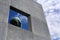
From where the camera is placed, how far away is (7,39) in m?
5.76

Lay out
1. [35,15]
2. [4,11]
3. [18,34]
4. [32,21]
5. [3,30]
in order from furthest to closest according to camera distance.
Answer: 1. [35,15]
2. [32,21]
3. [4,11]
4. [18,34]
5. [3,30]

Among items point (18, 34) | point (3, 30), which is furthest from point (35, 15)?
point (3, 30)

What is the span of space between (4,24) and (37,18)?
8.93 feet

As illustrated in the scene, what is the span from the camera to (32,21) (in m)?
7.71

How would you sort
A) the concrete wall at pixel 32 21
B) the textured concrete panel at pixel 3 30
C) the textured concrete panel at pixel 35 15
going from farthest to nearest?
the textured concrete panel at pixel 35 15
the concrete wall at pixel 32 21
the textured concrete panel at pixel 3 30

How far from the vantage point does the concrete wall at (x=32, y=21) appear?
19.8 ft

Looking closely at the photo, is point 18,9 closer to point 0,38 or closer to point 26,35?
point 26,35

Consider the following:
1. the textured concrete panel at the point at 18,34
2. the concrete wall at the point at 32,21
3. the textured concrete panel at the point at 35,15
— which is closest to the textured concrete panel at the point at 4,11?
the concrete wall at the point at 32,21

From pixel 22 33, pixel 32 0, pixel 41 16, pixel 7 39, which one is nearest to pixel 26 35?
pixel 22 33

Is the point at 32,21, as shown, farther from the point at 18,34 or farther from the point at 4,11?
the point at 4,11

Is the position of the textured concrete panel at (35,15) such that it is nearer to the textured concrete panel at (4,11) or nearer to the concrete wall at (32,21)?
the concrete wall at (32,21)

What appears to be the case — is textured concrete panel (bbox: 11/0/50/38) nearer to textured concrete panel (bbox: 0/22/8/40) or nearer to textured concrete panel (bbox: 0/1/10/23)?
textured concrete panel (bbox: 0/1/10/23)

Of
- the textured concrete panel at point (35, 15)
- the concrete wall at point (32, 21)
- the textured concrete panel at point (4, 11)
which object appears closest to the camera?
the concrete wall at point (32, 21)

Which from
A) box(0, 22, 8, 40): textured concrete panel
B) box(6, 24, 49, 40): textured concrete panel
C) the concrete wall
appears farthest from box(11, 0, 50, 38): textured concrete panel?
box(0, 22, 8, 40): textured concrete panel
